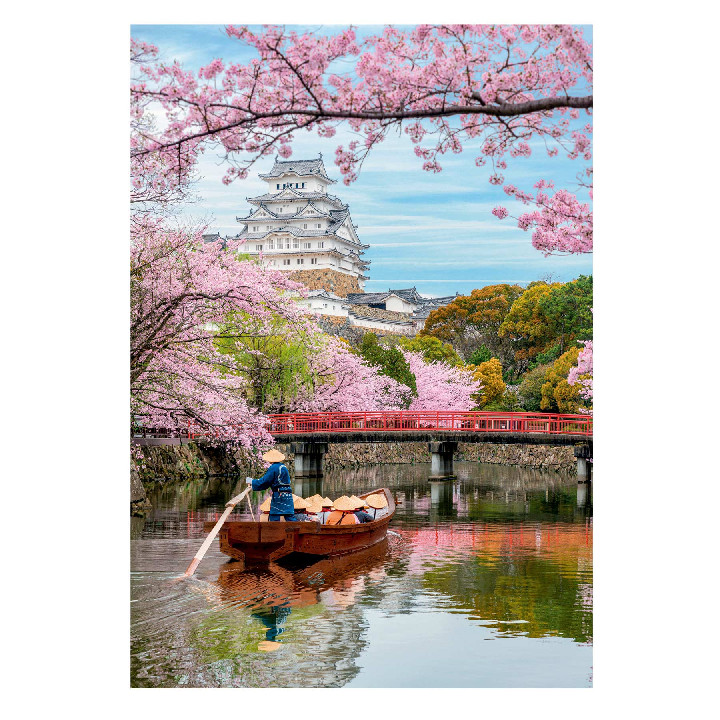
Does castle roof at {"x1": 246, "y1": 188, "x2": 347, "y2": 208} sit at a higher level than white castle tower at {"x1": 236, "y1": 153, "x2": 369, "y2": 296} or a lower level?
higher

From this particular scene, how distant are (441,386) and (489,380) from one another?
4.33 ft

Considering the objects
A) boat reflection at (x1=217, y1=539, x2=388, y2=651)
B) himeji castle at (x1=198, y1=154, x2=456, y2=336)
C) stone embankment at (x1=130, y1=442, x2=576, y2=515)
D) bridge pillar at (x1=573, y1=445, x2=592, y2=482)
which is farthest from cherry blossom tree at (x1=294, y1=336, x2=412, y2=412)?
boat reflection at (x1=217, y1=539, x2=388, y2=651)

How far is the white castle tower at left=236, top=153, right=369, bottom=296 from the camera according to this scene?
78.8 feet

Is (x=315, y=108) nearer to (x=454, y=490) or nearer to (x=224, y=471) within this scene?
(x=454, y=490)

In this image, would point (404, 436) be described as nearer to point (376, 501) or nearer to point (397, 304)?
point (376, 501)

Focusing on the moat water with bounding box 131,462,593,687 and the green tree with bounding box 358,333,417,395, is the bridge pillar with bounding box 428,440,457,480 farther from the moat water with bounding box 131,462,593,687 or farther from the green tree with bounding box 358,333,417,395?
the moat water with bounding box 131,462,593,687

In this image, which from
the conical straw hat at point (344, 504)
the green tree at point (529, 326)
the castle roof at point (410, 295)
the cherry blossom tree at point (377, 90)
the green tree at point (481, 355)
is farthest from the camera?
the castle roof at point (410, 295)

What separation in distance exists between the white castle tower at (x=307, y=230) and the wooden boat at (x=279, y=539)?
15.6 meters

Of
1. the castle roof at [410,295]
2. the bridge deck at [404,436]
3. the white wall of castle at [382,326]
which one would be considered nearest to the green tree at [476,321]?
the white wall of castle at [382,326]

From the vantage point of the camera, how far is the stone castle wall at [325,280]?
25203 millimetres

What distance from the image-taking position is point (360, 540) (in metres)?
9.09

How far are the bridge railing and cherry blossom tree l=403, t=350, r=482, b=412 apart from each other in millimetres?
3074

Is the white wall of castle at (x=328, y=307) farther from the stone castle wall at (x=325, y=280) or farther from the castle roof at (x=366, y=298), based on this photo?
the castle roof at (x=366, y=298)

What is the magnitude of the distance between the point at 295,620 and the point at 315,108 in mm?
3796
